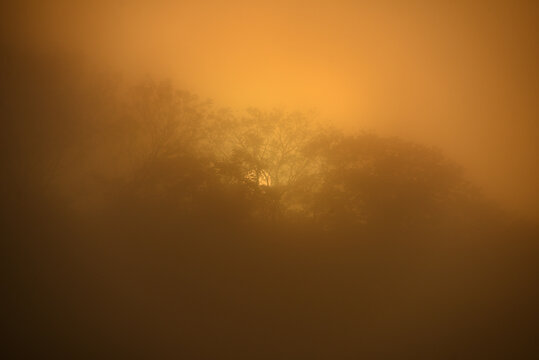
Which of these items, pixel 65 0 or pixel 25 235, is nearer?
pixel 25 235

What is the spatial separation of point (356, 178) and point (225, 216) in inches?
182

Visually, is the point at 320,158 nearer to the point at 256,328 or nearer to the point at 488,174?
the point at 256,328

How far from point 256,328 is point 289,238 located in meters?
2.79

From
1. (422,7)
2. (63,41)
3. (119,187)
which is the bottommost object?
(119,187)

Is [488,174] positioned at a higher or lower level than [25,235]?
higher

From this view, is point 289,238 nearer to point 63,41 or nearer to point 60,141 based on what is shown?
point 60,141

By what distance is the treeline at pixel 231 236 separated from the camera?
6.92 metres

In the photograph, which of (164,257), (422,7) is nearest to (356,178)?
(164,257)

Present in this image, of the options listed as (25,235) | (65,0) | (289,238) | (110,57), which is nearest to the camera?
(25,235)

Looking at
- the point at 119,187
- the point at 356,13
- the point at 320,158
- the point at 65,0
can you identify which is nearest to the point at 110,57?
the point at 65,0

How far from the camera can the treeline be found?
22.7 feet

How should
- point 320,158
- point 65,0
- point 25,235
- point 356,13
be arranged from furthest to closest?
point 356,13
point 65,0
point 320,158
point 25,235

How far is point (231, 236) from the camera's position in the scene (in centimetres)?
889

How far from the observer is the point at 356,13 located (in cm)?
2433
